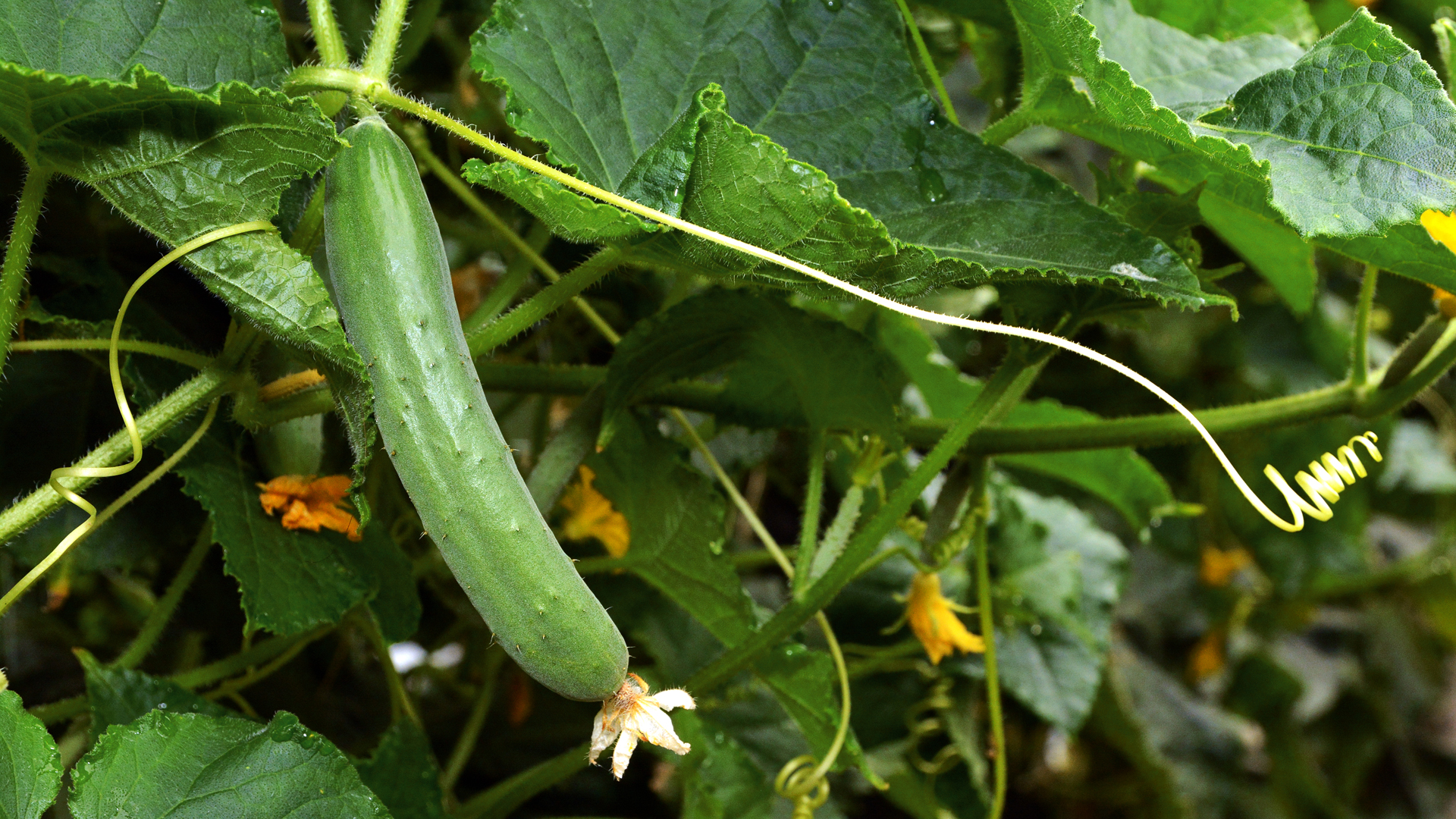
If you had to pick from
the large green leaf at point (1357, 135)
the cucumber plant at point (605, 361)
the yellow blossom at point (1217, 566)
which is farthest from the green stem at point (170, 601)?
the yellow blossom at point (1217, 566)

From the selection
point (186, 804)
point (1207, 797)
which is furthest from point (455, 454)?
point (1207, 797)

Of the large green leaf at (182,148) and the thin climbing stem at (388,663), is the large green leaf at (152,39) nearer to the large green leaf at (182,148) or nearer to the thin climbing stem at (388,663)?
the large green leaf at (182,148)

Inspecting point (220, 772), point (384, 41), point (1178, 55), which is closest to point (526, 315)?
point (384, 41)

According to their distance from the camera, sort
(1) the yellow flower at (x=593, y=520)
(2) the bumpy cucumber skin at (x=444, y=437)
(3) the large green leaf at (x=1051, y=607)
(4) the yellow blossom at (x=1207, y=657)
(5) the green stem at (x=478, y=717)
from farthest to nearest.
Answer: (4) the yellow blossom at (x=1207, y=657)
(3) the large green leaf at (x=1051, y=607)
(5) the green stem at (x=478, y=717)
(1) the yellow flower at (x=593, y=520)
(2) the bumpy cucumber skin at (x=444, y=437)

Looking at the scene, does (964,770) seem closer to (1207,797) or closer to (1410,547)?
(1207,797)

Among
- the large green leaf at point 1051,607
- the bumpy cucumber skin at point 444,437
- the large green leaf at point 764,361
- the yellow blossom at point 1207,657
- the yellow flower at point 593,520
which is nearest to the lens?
the bumpy cucumber skin at point 444,437

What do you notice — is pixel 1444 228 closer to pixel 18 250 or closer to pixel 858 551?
pixel 858 551
